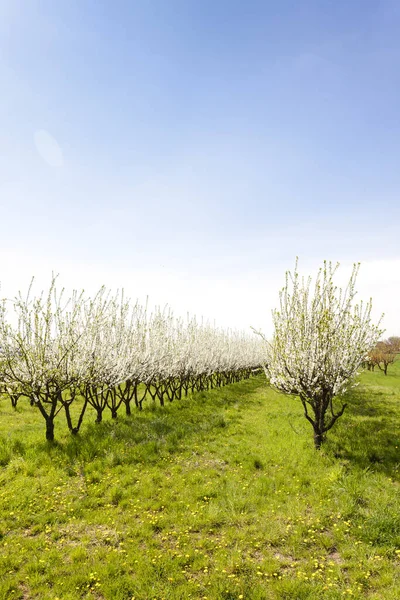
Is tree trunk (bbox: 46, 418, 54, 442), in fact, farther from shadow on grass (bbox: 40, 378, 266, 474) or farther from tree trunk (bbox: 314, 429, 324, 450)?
tree trunk (bbox: 314, 429, 324, 450)

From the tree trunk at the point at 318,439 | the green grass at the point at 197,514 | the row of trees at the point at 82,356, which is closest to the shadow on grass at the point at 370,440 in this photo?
the green grass at the point at 197,514

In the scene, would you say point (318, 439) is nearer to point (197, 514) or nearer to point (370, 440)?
point (370, 440)

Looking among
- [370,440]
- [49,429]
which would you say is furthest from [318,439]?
[49,429]

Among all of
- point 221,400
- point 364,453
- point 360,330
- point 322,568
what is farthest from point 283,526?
point 221,400

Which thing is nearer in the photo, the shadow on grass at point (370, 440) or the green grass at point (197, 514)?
the green grass at point (197, 514)

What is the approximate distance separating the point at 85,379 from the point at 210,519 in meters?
7.78

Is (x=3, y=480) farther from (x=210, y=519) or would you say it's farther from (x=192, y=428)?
(x=192, y=428)

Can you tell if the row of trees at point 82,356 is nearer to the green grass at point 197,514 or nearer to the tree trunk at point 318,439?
the green grass at point 197,514

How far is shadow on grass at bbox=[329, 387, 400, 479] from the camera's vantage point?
11031mm

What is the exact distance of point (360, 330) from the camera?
1262cm

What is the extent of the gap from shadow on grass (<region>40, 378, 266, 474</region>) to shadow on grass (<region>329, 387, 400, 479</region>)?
5.58 metres

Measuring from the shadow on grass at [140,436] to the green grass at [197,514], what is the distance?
0.23 ft

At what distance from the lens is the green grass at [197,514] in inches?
241

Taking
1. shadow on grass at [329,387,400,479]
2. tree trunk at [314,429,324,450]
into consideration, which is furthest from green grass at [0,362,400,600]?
tree trunk at [314,429,324,450]
